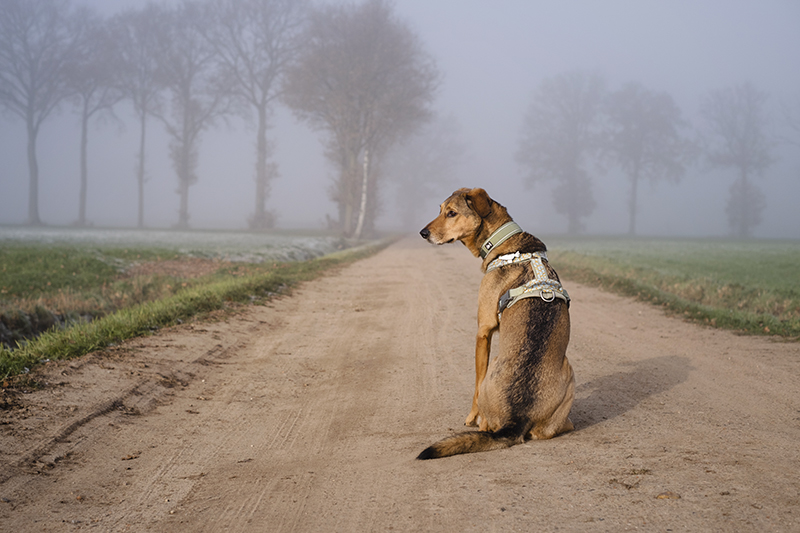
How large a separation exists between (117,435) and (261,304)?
553cm

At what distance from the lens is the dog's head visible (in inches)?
166

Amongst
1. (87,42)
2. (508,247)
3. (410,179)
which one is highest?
(87,42)

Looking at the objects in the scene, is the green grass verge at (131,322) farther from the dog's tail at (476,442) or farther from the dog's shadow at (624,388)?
the dog's shadow at (624,388)

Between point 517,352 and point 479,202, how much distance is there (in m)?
1.26

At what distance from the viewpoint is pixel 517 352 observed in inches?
138

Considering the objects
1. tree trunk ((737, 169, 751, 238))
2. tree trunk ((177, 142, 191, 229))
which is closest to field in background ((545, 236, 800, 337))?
tree trunk ((737, 169, 751, 238))

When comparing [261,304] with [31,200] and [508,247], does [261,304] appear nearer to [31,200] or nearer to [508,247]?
[508,247]

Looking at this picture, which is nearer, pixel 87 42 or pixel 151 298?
pixel 151 298

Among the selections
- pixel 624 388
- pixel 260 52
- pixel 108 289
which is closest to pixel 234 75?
pixel 260 52

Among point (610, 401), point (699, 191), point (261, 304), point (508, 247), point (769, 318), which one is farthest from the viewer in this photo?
point (699, 191)

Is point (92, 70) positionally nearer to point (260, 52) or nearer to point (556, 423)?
point (260, 52)

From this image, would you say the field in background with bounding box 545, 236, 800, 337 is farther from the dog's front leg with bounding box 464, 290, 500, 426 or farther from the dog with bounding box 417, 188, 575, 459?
the dog's front leg with bounding box 464, 290, 500, 426

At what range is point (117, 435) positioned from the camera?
3.85 m

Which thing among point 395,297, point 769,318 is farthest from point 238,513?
point 769,318
